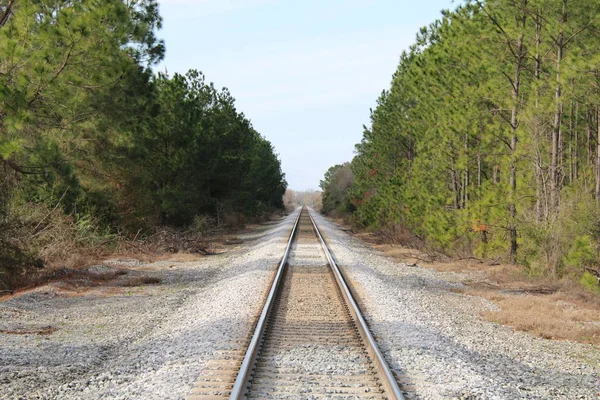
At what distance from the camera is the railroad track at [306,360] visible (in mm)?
6203

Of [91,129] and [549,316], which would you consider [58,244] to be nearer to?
[91,129]

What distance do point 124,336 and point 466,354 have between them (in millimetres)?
5057

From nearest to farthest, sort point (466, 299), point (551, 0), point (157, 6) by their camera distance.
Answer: point (466, 299)
point (551, 0)
point (157, 6)

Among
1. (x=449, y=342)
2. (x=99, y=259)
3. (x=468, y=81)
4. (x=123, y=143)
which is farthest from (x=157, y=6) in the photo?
(x=449, y=342)

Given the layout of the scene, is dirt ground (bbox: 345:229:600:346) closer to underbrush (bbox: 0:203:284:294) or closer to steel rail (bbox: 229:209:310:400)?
steel rail (bbox: 229:209:310:400)

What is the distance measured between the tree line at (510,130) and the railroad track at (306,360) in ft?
22.0

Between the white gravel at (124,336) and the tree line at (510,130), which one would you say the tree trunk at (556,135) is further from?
the white gravel at (124,336)

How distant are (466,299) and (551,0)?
7.81 m

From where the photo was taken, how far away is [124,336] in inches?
371

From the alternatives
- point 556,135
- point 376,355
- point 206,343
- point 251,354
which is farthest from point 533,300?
point 251,354

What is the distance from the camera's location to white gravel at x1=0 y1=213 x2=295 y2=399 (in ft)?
21.6

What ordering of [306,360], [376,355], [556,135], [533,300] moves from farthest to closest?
[556,135] → [533,300] → [306,360] → [376,355]

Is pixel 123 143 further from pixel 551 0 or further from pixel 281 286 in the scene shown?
pixel 551 0

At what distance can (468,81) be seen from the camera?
67.9 ft
